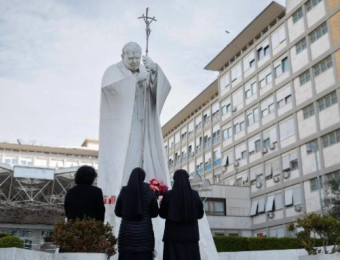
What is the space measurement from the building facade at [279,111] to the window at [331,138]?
0.07 meters

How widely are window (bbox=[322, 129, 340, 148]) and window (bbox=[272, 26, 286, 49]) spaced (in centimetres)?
1035

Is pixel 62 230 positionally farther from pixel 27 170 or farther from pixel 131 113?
pixel 27 170

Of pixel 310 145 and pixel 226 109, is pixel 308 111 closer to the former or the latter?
pixel 310 145

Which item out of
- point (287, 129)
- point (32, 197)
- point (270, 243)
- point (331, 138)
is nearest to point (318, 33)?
point (287, 129)

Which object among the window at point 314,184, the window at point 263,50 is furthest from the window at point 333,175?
the window at point 263,50

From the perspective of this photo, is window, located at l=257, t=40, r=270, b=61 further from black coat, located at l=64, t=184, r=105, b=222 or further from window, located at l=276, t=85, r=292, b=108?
black coat, located at l=64, t=184, r=105, b=222

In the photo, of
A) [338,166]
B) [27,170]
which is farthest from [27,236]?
[338,166]

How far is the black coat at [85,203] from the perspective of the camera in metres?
6.98

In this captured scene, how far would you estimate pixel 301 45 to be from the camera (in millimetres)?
38719

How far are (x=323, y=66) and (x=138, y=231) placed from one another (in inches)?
1287

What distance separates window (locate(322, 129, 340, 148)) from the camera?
111 ft

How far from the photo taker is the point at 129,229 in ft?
20.1

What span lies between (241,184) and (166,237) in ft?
130

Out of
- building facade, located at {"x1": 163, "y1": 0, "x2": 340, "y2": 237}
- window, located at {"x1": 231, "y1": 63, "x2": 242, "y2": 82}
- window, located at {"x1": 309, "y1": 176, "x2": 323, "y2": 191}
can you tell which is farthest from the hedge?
window, located at {"x1": 231, "y1": 63, "x2": 242, "y2": 82}
